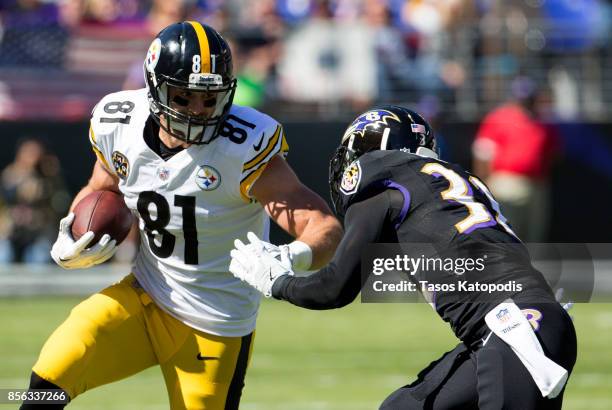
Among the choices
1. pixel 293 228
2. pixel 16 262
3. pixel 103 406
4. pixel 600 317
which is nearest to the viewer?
pixel 293 228

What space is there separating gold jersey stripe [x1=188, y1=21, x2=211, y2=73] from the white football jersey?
0.81ft

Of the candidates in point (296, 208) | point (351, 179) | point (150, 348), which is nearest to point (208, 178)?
point (296, 208)

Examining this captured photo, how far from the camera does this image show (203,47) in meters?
4.47

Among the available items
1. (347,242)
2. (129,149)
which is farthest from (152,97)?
(347,242)

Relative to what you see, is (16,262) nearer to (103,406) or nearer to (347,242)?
(103,406)

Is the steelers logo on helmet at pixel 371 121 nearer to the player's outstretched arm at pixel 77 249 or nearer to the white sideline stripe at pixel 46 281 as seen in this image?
the player's outstretched arm at pixel 77 249

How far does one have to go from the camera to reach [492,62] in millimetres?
12102

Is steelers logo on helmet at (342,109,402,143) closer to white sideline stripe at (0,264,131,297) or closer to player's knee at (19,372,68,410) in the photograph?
player's knee at (19,372,68,410)

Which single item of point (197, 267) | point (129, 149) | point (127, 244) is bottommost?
point (127, 244)

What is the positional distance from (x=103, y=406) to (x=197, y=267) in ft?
7.43

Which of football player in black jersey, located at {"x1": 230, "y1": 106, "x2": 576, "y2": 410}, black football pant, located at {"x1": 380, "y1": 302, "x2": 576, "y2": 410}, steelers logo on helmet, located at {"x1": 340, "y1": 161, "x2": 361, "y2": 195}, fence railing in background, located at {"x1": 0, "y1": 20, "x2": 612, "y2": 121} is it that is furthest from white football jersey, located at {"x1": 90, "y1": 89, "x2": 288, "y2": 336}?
fence railing in background, located at {"x1": 0, "y1": 20, "x2": 612, "y2": 121}

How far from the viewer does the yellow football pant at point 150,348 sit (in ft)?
14.2

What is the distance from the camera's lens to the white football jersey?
14.6 feet

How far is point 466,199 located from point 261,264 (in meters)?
0.69
